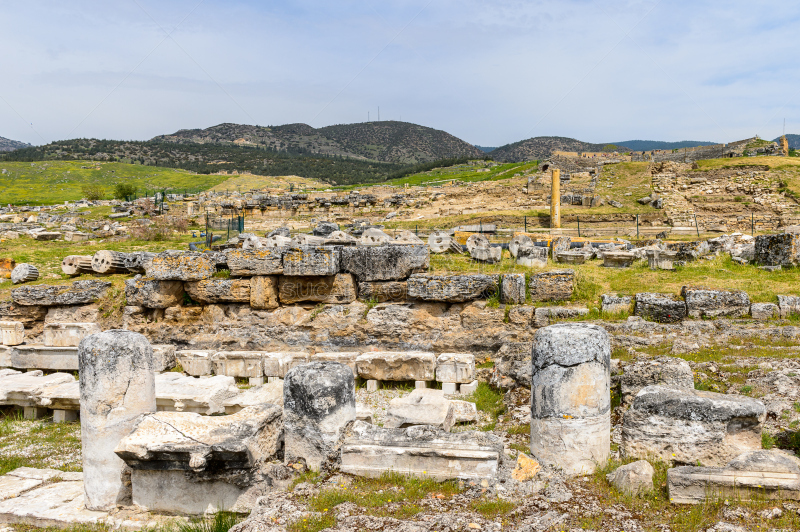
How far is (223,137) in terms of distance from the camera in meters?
144

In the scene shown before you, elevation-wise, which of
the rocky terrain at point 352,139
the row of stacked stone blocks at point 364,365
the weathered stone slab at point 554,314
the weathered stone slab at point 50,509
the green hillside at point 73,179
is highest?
the rocky terrain at point 352,139

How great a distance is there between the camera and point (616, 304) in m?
8.81

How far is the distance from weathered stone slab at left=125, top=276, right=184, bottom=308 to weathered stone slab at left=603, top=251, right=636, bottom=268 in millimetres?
8923

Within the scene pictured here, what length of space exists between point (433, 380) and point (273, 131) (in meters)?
150

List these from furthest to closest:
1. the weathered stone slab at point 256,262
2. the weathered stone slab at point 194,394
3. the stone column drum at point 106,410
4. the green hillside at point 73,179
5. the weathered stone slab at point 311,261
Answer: the green hillside at point 73,179 < the weathered stone slab at point 256,262 < the weathered stone slab at point 311,261 < the weathered stone slab at point 194,394 < the stone column drum at point 106,410

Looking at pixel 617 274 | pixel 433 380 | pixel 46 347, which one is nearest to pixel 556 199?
pixel 617 274

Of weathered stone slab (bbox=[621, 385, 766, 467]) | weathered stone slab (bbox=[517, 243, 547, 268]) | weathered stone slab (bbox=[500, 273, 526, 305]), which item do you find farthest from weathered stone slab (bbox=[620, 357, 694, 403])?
weathered stone slab (bbox=[517, 243, 547, 268])

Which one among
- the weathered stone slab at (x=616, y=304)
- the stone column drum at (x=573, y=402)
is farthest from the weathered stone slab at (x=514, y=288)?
the stone column drum at (x=573, y=402)

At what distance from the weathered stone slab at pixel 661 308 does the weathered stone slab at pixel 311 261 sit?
5498 mm

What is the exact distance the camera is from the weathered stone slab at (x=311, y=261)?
1011 centimetres

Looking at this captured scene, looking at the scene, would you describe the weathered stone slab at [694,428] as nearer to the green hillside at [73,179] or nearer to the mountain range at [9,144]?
the green hillside at [73,179]

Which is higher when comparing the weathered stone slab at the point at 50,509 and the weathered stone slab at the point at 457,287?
the weathered stone slab at the point at 457,287

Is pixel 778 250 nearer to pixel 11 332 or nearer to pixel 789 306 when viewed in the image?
pixel 789 306

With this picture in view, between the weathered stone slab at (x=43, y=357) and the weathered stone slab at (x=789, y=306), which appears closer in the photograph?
the weathered stone slab at (x=789, y=306)
